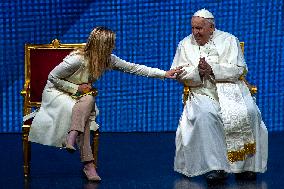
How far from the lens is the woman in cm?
680

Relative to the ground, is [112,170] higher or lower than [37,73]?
lower

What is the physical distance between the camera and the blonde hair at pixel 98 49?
6816 mm

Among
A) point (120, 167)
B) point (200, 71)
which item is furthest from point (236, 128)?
point (120, 167)

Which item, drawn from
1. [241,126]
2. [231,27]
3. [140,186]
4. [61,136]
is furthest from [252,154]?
[231,27]

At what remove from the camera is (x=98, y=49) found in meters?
6.82

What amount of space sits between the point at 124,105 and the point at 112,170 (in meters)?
2.44

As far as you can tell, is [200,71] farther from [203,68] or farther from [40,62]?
[40,62]

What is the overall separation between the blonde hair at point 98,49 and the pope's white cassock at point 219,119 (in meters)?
0.69

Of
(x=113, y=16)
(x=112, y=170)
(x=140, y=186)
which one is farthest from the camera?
(x=113, y=16)

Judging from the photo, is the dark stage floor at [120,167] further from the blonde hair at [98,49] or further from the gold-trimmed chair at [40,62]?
the blonde hair at [98,49]

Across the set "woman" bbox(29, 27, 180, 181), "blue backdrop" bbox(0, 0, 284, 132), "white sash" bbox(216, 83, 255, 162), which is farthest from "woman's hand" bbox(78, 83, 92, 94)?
"blue backdrop" bbox(0, 0, 284, 132)

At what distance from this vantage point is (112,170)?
7332 mm

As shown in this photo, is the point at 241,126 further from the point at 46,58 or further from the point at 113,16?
the point at 113,16

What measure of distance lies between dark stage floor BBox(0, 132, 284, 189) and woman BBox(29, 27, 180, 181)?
0.28m
